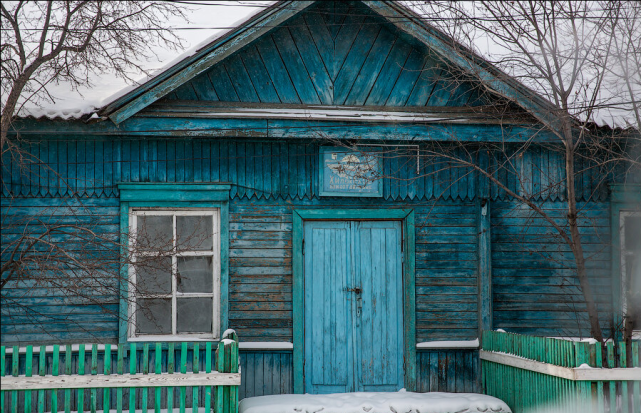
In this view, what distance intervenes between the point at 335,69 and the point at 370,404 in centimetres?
412

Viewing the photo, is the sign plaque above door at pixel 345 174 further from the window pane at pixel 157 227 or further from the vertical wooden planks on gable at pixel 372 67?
the window pane at pixel 157 227

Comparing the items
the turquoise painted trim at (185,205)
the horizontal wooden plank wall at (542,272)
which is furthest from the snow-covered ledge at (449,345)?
the turquoise painted trim at (185,205)

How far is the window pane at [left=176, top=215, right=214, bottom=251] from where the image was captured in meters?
7.46

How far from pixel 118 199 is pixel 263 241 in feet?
6.09

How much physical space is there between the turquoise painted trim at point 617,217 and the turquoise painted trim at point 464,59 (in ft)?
5.69

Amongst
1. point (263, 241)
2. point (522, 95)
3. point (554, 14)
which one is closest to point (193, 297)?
point (263, 241)

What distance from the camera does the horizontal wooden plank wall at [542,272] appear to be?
7.81 metres

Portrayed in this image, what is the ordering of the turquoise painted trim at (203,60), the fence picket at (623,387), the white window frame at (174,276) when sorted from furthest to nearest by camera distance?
the white window frame at (174,276)
the turquoise painted trim at (203,60)
the fence picket at (623,387)

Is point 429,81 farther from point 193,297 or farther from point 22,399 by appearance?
point 22,399

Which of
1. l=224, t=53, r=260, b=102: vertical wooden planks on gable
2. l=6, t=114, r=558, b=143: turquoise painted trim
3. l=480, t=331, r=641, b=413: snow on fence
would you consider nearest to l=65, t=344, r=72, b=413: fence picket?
l=6, t=114, r=558, b=143: turquoise painted trim

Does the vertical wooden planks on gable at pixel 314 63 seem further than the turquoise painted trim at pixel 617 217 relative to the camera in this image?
No

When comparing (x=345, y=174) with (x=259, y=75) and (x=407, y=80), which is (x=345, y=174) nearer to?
(x=407, y=80)

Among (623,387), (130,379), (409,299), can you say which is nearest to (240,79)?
(409,299)

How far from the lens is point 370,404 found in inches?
263
